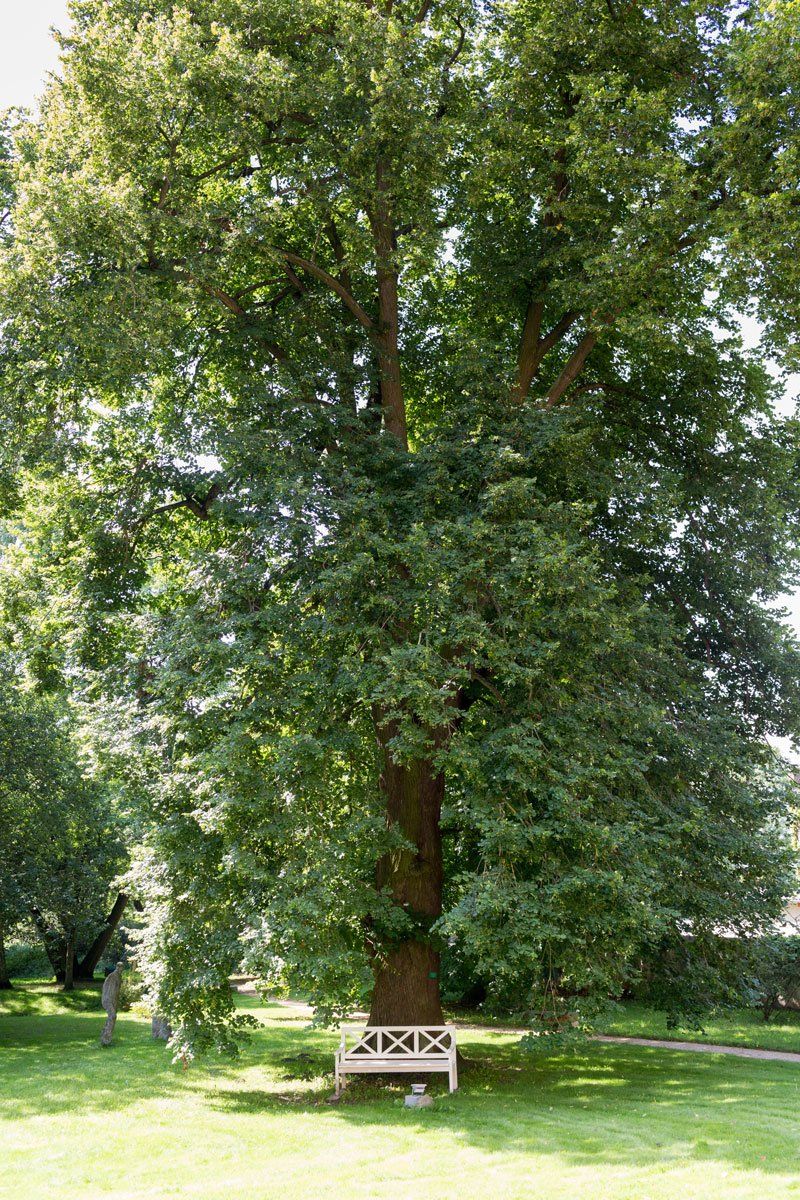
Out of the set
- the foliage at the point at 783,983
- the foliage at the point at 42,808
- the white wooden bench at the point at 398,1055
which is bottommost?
the white wooden bench at the point at 398,1055

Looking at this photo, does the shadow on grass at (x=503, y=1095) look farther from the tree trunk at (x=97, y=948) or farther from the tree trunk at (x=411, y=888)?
the tree trunk at (x=97, y=948)

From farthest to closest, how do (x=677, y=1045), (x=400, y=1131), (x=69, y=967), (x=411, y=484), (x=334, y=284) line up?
(x=69, y=967) < (x=677, y=1045) < (x=334, y=284) < (x=411, y=484) < (x=400, y=1131)

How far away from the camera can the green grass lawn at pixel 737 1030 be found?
59.0ft

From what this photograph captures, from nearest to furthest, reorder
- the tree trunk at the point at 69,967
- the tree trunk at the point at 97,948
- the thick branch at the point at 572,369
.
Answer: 1. the thick branch at the point at 572,369
2. the tree trunk at the point at 69,967
3. the tree trunk at the point at 97,948

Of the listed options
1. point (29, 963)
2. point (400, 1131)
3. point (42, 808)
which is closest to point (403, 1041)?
point (400, 1131)

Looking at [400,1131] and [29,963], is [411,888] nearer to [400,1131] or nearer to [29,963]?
[400,1131]

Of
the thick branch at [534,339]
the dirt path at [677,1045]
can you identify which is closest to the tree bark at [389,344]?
the thick branch at [534,339]

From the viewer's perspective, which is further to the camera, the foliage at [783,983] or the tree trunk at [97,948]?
the tree trunk at [97,948]

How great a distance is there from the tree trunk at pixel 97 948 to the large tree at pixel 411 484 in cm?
1769

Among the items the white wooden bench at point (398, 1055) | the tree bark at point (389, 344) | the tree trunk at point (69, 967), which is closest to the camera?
the white wooden bench at point (398, 1055)

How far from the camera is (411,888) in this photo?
12797 mm

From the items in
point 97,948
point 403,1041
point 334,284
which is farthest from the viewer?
point 97,948

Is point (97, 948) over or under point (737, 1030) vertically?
over

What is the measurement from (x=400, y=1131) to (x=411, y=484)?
7.28m
